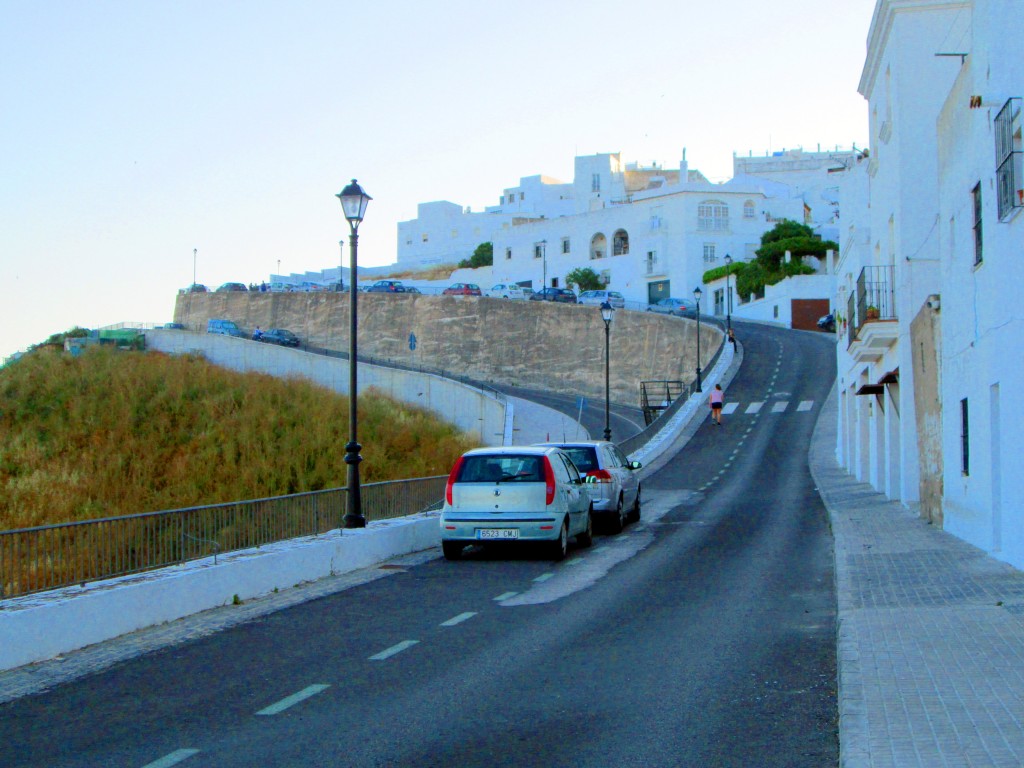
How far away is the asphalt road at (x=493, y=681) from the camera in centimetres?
651

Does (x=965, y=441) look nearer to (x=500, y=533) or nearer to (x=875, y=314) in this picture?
(x=500, y=533)

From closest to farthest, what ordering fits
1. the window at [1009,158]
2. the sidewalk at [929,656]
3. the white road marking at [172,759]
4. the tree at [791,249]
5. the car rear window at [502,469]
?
the sidewalk at [929,656], the white road marking at [172,759], the window at [1009,158], the car rear window at [502,469], the tree at [791,249]

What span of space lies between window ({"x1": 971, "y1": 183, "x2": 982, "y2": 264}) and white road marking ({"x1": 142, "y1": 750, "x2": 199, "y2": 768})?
12279 mm

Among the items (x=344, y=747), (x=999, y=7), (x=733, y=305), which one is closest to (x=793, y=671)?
(x=344, y=747)

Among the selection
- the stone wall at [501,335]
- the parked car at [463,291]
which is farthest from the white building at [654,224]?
the stone wall at [501,335]

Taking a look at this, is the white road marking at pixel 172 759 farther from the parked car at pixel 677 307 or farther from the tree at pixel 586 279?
the tree at pixel 586 279

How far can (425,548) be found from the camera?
18.4 m

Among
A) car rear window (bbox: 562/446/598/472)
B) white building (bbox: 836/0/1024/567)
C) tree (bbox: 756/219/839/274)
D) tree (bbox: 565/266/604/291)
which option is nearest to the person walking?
white building (bbox: 836/0/1024/567)

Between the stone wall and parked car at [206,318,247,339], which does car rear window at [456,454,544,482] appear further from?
parked car at [206,318,247,339]

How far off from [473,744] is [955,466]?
12.9 meters

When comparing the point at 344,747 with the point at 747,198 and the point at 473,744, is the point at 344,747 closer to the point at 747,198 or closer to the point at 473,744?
the point at 473,744

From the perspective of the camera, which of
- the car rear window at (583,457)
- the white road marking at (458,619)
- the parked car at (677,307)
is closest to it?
the white road marking at (458,619)

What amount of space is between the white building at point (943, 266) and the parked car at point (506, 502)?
5.94 meters

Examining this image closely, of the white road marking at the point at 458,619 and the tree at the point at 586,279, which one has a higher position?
the tree at the point at 586,279
